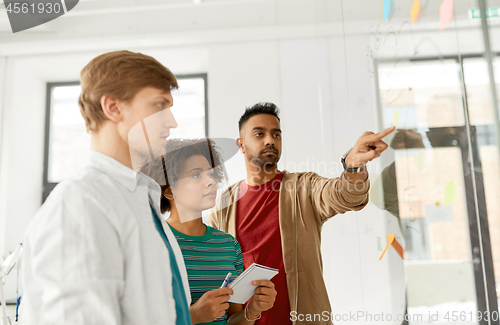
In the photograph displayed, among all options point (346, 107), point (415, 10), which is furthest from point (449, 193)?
point (346, 107)

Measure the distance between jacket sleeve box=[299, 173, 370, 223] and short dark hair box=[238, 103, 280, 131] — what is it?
243 millimetres

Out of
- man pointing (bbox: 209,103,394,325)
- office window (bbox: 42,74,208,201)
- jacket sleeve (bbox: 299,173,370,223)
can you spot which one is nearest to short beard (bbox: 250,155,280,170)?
man pointing (bbox: 209,103,394,325)

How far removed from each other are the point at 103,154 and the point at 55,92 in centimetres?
136

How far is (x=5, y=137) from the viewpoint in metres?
1.66

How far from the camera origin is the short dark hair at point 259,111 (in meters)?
1.14

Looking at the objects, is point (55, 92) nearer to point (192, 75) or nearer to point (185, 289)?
point (192, 75)

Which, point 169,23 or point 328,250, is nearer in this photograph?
point 328,250

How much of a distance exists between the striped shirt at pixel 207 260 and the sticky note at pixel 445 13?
0.68 metres

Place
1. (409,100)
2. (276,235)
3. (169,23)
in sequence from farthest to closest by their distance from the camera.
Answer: (169,23)
(276,235)
(409,100)

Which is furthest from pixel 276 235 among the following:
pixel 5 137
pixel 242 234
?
pixel 5 137

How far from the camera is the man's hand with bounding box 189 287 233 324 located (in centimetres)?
69

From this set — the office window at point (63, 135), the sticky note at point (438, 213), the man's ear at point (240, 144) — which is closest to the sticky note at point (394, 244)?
the sticky note at point (438, 213)

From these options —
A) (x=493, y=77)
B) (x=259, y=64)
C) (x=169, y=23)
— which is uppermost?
(x=169, y=23)

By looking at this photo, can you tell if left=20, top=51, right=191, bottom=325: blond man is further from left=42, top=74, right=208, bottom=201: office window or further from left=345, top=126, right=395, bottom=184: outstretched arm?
left=42, top=74, right=208, bottom=201: office window
